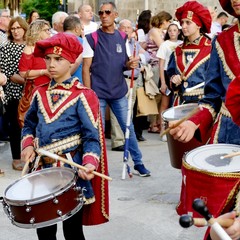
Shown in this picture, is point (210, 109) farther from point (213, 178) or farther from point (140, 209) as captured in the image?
point (140, 209)

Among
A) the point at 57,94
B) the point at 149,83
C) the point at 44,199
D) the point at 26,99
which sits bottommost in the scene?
the point at 149,83

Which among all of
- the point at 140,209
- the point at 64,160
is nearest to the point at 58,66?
the point at 64,160

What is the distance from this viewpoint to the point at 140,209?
6.16m

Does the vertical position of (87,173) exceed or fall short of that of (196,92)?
it exceeds it

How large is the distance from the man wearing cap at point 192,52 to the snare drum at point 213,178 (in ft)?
10.7

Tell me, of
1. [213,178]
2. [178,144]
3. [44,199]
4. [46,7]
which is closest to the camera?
[213,178]

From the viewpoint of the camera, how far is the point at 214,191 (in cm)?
317

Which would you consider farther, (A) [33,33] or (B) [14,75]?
(B) [14,75]

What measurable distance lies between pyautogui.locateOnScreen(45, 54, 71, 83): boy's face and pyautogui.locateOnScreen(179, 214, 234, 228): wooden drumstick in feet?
6.57

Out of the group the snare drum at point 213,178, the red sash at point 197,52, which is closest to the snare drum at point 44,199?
the snare drum at point 213,178

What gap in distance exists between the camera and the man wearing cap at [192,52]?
6555mm

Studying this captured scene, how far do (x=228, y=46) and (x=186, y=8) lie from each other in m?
2.89

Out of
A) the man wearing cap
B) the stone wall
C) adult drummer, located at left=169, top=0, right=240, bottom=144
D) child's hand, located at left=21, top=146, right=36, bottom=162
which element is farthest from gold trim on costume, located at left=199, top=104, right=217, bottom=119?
the stone wall

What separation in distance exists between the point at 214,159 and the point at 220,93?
2.09ft
